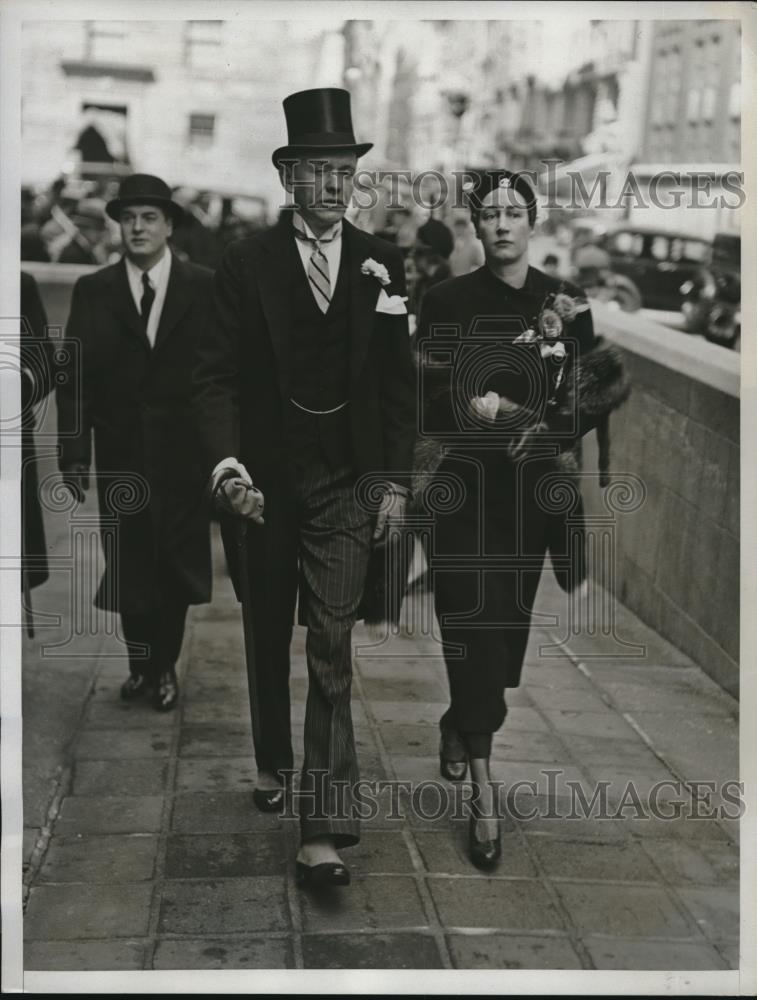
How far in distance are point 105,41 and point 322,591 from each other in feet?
5.21

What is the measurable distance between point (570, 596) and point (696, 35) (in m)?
1.59

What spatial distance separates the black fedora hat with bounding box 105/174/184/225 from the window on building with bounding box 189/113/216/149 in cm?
16

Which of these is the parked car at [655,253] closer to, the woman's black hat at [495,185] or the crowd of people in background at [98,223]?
the woman's black hat at [495,185]

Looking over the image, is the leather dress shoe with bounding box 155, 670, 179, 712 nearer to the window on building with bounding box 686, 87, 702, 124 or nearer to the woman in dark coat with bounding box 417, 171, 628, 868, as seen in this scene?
the woman in dark coat with bounding box 417, 171, 628, 868

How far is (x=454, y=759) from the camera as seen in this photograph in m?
5.56

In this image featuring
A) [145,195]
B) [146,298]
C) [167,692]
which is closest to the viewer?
[145,195]

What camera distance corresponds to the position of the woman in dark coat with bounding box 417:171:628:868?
534 cm

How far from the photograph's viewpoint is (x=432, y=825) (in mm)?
5430

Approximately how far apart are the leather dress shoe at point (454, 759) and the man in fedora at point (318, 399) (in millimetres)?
406

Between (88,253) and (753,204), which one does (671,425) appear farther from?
(88,253)

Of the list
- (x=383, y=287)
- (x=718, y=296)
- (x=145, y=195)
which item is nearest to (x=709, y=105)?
(x=718, y=296)

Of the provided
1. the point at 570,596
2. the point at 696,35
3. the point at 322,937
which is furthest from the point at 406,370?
the point at 322,937

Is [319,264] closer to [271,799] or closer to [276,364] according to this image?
[276,364]

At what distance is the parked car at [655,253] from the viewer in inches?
221
